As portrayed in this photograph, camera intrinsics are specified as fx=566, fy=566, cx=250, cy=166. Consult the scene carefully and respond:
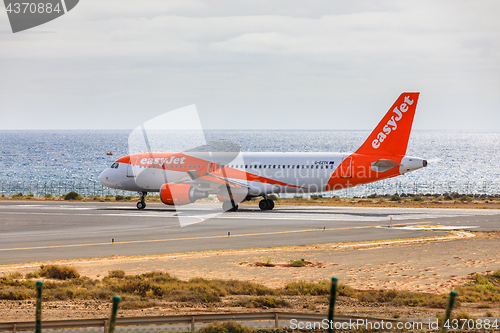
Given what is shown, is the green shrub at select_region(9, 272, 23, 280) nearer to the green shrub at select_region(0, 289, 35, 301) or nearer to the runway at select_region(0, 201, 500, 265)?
the green shrub at select_region(0, 289, 35, 301)

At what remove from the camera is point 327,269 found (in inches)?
841

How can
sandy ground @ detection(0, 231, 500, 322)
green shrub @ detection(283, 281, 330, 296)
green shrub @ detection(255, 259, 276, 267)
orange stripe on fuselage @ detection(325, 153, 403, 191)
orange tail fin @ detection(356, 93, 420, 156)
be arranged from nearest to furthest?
sandy ground @ detection(0, 231, 500, 322)
green shrub @ detection(283, 281, 330, 296)
green shrub @ detection(255, 259, 276, 267)
orange stripe on fuselage @ detection(325, 153, 403, 191)
orange tail fin @ detection(356, 93, 420, 156)

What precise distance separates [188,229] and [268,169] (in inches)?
482

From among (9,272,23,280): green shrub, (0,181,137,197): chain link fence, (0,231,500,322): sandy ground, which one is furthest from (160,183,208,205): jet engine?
(0,181,137,197): chain link fence

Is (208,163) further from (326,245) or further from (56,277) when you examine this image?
(56,277)

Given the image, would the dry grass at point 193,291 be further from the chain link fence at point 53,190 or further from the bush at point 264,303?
the chain link fence at point 53,190

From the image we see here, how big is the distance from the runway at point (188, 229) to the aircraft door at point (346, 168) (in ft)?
9.76

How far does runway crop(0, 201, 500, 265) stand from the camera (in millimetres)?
26314

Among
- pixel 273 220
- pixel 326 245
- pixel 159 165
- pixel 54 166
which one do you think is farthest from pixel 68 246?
pixel 54 166

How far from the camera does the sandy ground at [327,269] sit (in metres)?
15.0

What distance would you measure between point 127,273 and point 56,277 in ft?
7.85

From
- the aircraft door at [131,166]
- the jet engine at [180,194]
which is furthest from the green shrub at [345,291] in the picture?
the aircraft door at [131,166]

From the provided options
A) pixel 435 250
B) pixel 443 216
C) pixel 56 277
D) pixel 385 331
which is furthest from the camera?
pixel 443 216

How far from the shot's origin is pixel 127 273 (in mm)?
20125
